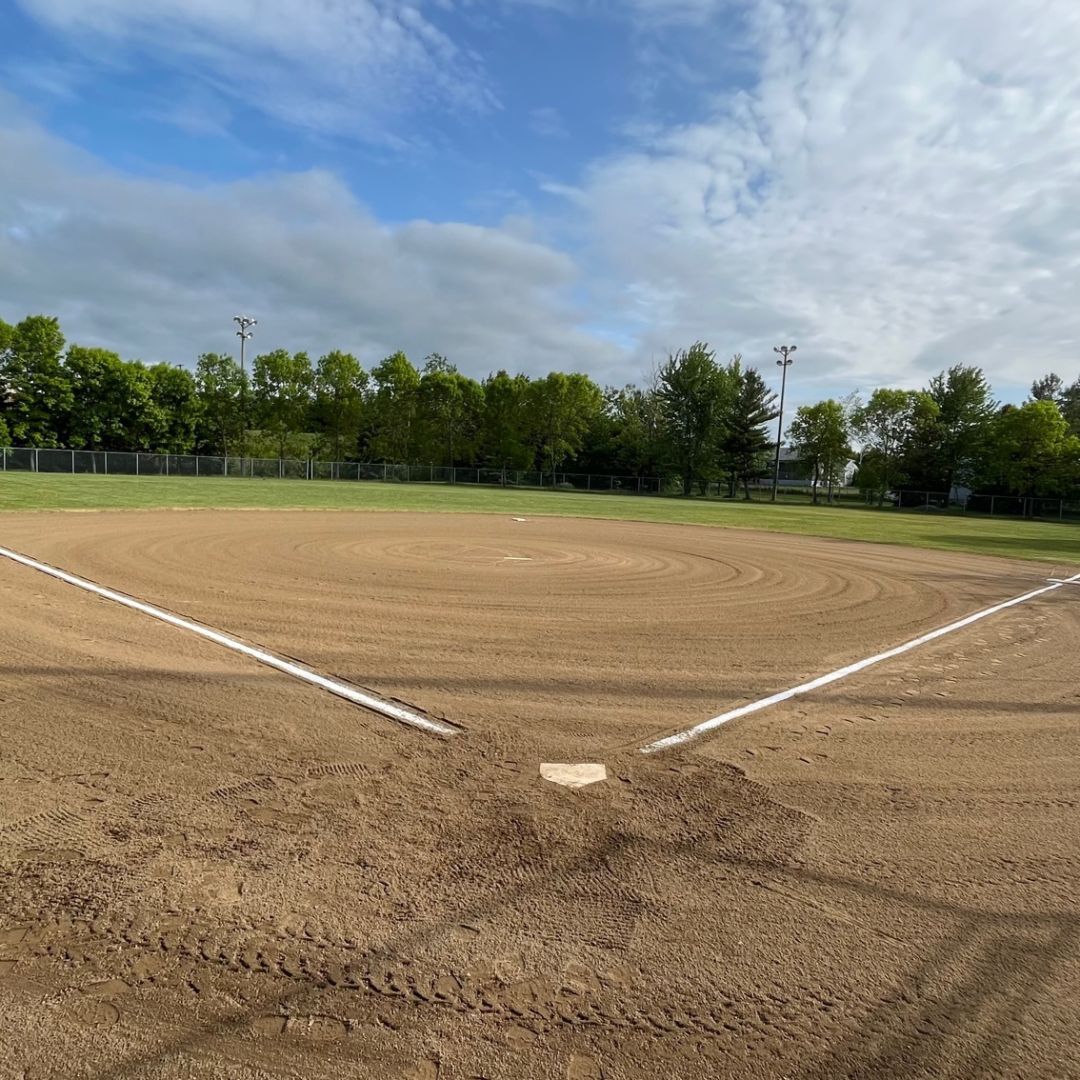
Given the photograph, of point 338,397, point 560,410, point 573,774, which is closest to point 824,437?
point 560,410

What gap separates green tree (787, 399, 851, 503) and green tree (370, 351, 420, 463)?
3778 cm

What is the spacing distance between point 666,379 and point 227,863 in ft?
238

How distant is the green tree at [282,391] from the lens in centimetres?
6631

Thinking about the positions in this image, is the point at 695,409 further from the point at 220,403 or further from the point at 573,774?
the point at 573,774

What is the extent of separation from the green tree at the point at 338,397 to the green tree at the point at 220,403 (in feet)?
22.4

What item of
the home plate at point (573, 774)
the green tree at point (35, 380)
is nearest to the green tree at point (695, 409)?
the green tree at point (35, 380)

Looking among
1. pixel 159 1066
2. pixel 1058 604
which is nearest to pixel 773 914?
pixel 159 1066

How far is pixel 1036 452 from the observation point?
58.8 m

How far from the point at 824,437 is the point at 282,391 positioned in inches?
2039

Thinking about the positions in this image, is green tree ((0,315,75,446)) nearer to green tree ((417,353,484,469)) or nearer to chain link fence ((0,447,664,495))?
chain link fence ((0,447,664,495))

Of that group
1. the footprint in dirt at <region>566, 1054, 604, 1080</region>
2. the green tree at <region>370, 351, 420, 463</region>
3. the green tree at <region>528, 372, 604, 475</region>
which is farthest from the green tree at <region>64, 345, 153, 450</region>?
the footprint in dirt at <region>566, 1054, 604, 1080</region>

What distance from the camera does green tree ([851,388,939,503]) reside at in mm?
67875

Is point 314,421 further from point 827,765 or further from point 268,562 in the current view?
point 827,765

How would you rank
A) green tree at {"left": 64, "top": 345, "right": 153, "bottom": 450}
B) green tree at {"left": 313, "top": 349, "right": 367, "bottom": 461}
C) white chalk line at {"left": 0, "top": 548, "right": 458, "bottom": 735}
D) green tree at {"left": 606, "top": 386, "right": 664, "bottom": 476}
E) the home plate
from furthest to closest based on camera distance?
green tree at {"left": 606, "top": 386, "right": 664, "bottom": 476} → green tree at {"left": 313, "top": 349, "right": 367, "bottom": 461} → green tree at {"left": 64, "top": 345, "right": 153, "bottom": 450} → white chalk line at {"left": 0, "top": 548, "right": 458, "bottom": 735} → the home plate
